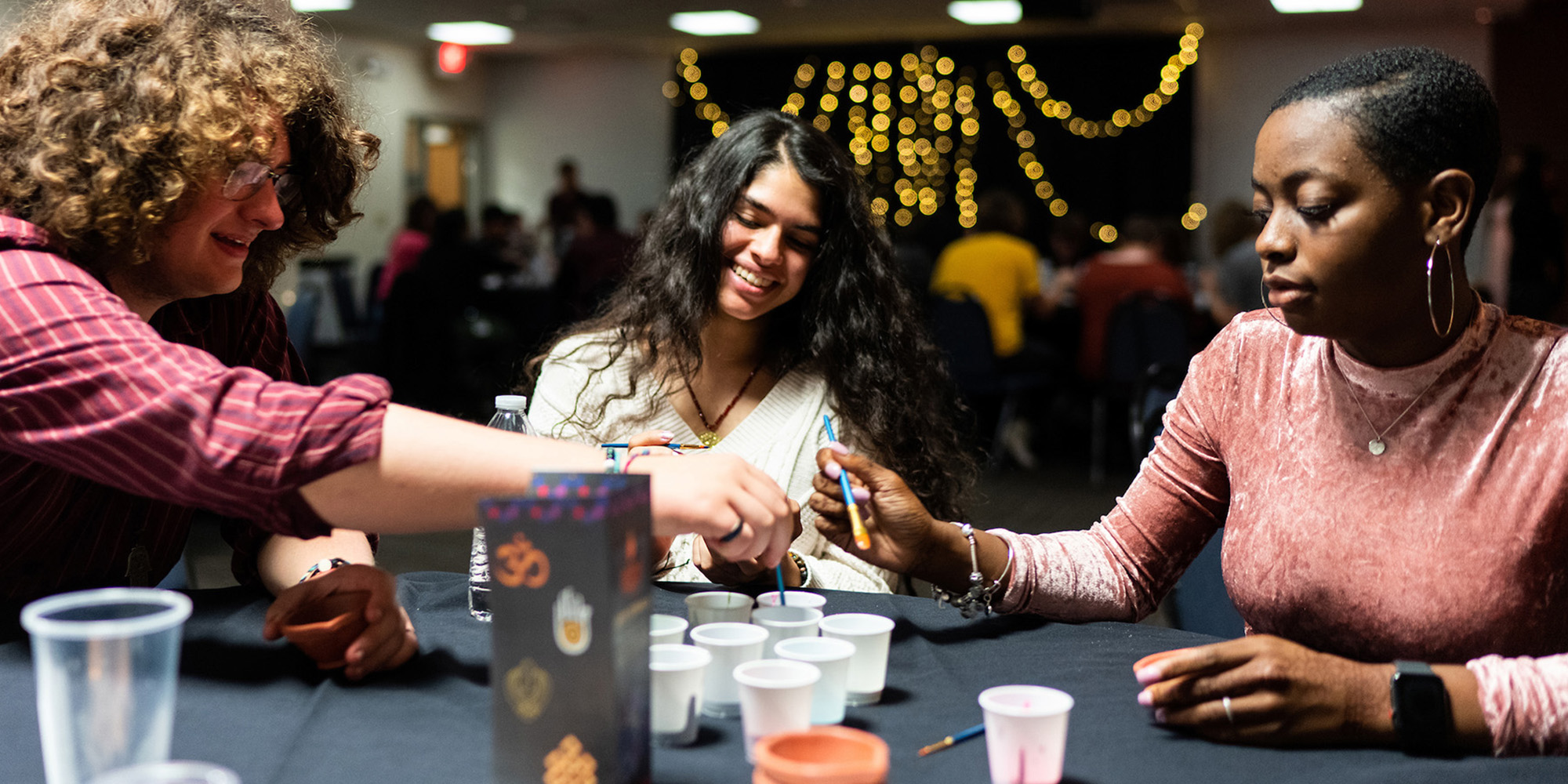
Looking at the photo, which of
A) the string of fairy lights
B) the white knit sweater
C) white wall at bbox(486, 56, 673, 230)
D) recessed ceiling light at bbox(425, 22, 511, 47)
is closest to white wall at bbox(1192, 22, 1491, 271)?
the string of fairy lights

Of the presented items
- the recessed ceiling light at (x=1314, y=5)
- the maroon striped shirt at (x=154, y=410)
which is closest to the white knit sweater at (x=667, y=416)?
the maroon striped shirt at (x=154, y=410)

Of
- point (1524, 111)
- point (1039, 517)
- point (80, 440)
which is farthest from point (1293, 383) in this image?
point (1524, 111)

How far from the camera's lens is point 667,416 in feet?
7.04

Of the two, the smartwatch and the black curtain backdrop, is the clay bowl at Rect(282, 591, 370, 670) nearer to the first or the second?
the smartwatch

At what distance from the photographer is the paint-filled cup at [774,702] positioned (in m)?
0.95

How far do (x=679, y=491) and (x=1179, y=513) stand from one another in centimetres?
79

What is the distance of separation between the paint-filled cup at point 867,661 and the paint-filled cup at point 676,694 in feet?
0.51

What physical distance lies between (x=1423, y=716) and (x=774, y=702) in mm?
559

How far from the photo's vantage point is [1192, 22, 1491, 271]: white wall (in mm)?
9281

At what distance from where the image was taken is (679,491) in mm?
1054

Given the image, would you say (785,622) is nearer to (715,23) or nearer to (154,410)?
(154,410)

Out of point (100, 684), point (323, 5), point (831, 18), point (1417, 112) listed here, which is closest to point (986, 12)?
point (831, 18)

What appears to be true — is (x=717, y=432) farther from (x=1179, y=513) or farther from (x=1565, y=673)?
(x=1565, y=673)

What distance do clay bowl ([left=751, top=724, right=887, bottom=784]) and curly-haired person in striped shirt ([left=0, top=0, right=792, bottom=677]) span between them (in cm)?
24
